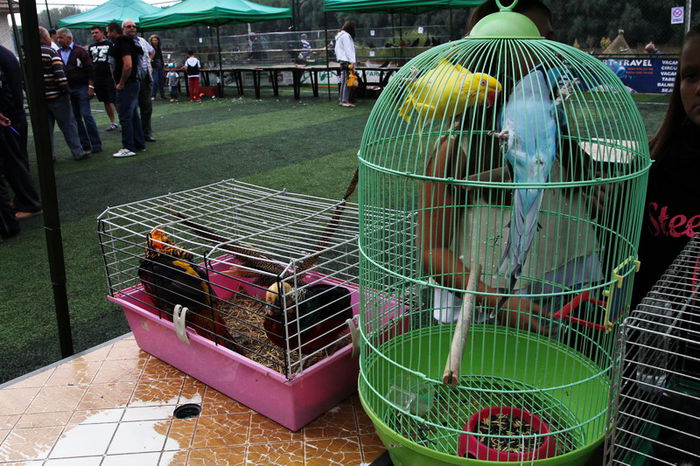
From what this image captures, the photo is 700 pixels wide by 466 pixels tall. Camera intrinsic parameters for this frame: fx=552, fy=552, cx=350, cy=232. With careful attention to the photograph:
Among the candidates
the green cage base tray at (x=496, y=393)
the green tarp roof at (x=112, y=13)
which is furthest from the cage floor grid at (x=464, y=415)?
the green tarp roof at (x=112, y=13)

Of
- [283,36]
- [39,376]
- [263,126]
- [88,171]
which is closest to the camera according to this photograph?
[39,376]

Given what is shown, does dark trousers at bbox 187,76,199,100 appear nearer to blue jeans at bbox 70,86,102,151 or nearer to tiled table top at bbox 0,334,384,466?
blue jeans at bbox 70,86,102,151

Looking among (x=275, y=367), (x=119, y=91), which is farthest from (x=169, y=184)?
(x=275, y=367)

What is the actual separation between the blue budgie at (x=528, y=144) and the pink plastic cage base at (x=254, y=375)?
2.13ft

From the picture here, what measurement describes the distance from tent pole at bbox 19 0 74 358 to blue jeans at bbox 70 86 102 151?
4.42 meters

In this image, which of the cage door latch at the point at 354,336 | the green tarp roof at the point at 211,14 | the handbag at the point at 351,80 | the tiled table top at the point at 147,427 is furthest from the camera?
the green tarp roof at the point at 211,14

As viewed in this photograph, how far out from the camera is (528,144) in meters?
1.14

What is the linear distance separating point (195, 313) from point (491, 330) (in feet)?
2.91

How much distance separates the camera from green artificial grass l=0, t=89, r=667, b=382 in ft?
7.88

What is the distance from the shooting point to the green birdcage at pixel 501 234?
115 centimetres

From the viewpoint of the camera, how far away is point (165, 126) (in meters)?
8.08

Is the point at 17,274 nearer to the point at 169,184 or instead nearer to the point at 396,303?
the point at 169,184

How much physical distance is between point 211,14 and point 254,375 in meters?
10.2

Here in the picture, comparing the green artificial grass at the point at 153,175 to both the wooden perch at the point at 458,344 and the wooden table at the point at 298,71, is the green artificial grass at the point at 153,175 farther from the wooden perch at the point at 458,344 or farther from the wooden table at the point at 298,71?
the wooden perch at the point at 458,344
